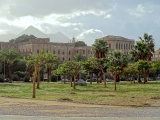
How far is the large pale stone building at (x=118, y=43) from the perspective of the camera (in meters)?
161

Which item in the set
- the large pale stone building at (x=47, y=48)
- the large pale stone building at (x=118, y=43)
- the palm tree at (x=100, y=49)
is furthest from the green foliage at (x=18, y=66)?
the large pale stone building at (x=118, y=43)

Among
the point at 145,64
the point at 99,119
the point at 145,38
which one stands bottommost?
the point at 99,119

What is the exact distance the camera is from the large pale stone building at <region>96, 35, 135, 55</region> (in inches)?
6334

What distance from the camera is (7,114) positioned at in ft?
61.5

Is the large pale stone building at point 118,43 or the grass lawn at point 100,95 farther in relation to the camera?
the large pale stone building at point 118,43

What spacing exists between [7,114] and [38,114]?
1.84 meters

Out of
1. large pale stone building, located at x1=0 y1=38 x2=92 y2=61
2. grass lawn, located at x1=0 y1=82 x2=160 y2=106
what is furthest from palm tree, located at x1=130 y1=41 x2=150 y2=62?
large pale stone building, located at x1=0 y1=38 x2=92 y2=61

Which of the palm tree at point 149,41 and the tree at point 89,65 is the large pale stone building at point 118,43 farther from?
the tree at point 89,65

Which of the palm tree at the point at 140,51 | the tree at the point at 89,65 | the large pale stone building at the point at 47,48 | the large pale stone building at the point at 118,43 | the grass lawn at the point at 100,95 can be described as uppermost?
the large pale stone building at the point at 118,43

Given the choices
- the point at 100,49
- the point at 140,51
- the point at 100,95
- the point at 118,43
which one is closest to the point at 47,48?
the point at 118,43

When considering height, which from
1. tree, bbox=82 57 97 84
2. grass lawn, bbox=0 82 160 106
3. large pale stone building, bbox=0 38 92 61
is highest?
large pale stone building, bbox=0 38 92 61

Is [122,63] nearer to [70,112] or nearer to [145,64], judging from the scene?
[145,64]

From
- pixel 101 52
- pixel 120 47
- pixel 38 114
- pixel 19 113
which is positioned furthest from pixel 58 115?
pixel 120 47

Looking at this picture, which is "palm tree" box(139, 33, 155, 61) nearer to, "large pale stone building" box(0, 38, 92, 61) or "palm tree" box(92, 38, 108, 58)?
"palm tree" box(92, 38, 108, 58)
